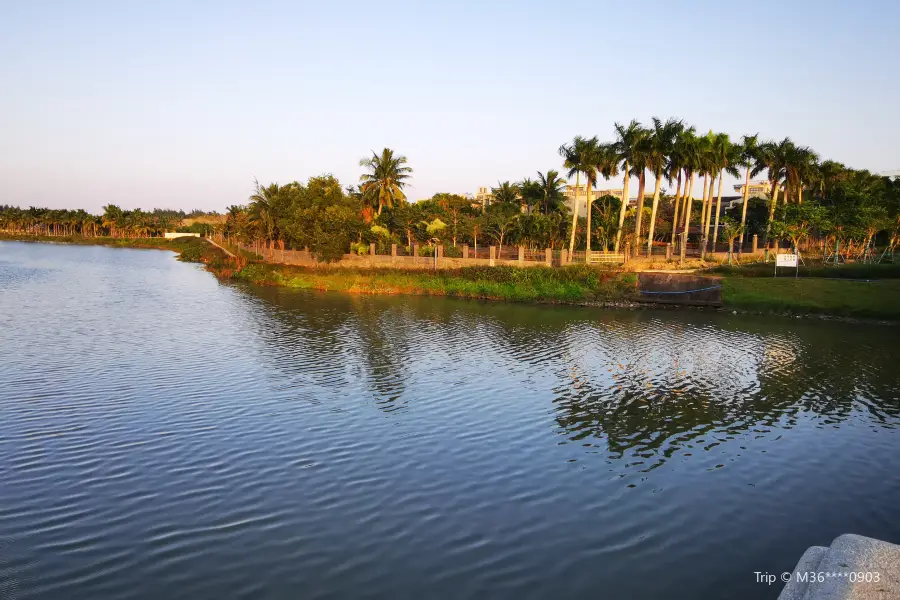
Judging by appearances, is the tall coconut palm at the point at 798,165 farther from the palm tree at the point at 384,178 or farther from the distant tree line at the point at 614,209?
the palm tree at the point at 384,178

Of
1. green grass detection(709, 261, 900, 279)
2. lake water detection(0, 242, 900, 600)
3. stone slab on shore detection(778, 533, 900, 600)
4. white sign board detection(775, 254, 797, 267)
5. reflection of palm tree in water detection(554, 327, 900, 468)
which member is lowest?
lake water detection(0, 242, 900, 600)

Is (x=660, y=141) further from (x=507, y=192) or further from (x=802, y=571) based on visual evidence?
(x=802, y=571)

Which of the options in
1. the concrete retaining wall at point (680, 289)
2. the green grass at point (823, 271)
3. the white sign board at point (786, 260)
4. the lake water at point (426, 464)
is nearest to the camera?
the lake water at point (426, 464)

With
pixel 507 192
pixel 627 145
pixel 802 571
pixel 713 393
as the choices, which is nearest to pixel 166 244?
pixel 507 192

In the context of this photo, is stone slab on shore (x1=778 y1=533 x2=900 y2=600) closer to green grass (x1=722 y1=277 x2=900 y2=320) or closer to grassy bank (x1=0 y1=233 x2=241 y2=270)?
green grass (x1=722 y1=277 x2=900 y2=320)

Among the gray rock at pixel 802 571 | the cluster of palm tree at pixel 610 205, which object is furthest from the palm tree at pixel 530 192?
the gray rock at pixel 802 571

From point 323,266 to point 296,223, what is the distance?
715 cm

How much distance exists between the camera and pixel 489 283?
65875mm

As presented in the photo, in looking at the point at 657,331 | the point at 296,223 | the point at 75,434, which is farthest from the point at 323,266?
the point at 75,434

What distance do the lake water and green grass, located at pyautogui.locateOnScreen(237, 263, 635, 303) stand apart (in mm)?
22145

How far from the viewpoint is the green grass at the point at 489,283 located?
62.0 meters

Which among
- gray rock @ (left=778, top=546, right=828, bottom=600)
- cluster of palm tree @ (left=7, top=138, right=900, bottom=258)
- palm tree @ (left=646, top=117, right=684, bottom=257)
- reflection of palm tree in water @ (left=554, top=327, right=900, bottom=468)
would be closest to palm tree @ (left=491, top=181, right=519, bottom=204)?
cluster of palm tree @ (left=7, top=138, right=900, bottom=258)

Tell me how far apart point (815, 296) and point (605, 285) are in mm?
18419

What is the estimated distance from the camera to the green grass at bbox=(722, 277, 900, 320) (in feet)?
168
